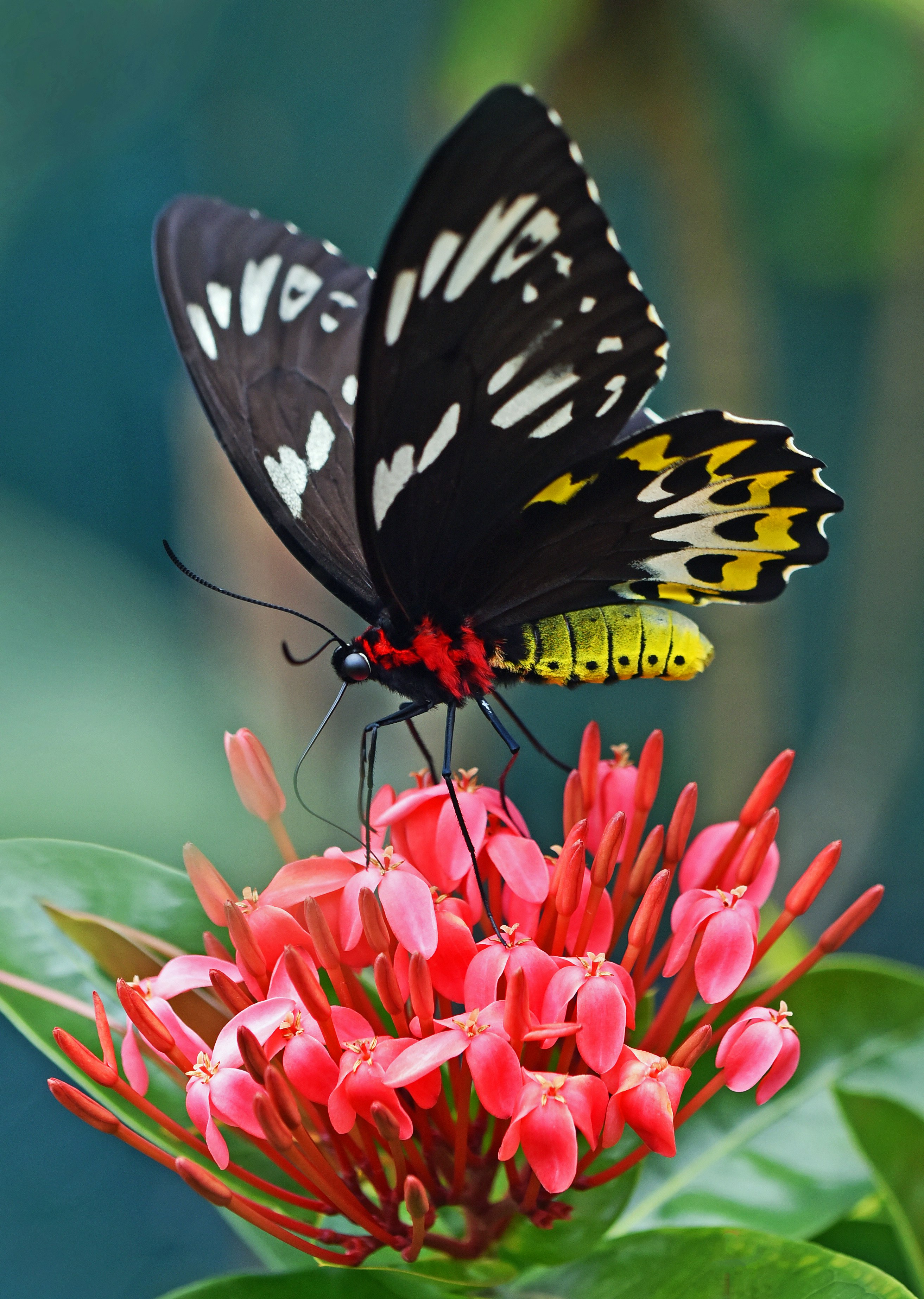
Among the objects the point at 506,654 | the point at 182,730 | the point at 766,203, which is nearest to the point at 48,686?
the point at 182,730

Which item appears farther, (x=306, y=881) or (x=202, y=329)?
(x=202, y=329)

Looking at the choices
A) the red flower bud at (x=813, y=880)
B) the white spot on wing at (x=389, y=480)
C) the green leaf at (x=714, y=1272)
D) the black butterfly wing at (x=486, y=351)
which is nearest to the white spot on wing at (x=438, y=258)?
the black butterfly wing at (x=486, y=351)

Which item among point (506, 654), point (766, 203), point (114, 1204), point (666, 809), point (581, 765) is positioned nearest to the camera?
point (581, 765)

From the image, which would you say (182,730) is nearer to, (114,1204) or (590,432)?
(114,1204)

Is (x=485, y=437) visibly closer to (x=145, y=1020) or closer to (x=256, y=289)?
(x=256, y=289)

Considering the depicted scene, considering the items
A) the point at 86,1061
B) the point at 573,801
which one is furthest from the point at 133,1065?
the point at 573,801

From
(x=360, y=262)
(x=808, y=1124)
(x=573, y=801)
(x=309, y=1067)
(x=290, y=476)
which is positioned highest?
(x=360, y=262)
